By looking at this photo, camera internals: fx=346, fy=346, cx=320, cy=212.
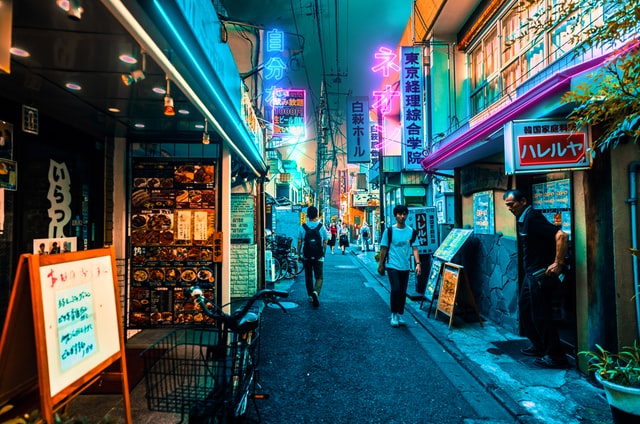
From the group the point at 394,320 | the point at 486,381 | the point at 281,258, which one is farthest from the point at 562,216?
the point at 281,258

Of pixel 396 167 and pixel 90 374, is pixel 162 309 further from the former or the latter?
pixel 396 167

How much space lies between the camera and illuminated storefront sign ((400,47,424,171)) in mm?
11062

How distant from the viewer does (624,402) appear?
2750mm

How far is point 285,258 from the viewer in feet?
40.8

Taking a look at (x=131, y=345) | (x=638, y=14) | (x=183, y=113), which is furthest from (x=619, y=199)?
(x=131, y=345)

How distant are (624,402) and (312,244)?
Answer: 19.0ft

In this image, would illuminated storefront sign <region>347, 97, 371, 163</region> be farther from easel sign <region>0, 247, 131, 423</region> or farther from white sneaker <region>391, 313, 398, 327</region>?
easel sign <region>0, 247, 131, 423</region>

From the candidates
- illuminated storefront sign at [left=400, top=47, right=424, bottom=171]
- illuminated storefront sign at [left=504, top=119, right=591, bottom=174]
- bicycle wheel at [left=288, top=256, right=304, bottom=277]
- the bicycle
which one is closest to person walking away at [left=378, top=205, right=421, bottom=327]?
illuminated storefront sign at [left=504, top=119, right=591, bottom=174]

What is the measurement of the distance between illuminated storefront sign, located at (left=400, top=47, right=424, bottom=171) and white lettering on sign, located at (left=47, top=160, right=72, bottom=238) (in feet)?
32.0

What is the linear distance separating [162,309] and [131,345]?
714mm

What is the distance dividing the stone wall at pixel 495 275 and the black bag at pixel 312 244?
3116mm

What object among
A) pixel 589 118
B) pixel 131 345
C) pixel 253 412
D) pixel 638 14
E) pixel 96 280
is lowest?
pixel 253 412

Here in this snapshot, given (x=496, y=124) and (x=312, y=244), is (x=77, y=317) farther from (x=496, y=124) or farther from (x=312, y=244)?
(x=312, y=244)

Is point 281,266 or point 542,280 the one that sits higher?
point 542,280
